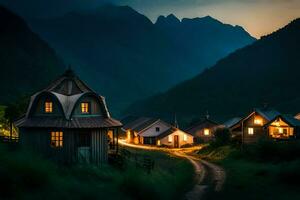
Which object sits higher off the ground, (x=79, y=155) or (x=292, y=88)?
(x=292, y=88)

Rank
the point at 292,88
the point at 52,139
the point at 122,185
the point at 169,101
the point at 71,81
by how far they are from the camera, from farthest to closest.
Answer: the point at 169,101 < the point at 292,88 < the point at 71,81 < the point at 52,139 < the point at 122,185

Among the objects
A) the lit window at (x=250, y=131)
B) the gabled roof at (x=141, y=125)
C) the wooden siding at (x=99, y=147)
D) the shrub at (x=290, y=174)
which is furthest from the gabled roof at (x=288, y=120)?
the wooden siding at (x=99, y=147)

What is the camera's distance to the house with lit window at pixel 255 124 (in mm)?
62000

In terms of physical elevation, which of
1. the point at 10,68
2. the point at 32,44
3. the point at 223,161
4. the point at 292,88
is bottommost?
the point at 223,161

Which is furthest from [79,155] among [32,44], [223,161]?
[32,44]

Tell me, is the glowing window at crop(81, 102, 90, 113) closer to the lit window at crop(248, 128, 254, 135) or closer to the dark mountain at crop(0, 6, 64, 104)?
the lit window at crop(248, 128, 254, 135)

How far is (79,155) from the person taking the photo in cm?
3462

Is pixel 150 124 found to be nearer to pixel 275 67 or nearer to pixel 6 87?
pixel 6 87

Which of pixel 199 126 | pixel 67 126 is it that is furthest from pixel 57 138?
pixel 199 126

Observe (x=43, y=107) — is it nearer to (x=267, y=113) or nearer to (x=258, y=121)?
(x=258, y=121)

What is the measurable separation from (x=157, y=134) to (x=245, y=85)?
93.1 meters

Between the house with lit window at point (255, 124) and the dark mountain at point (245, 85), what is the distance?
70955 millimetres

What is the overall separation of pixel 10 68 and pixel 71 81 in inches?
4888

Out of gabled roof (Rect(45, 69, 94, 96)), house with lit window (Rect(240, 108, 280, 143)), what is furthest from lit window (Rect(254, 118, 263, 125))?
gabled roof (Rect(45, 69, 94, 96))
